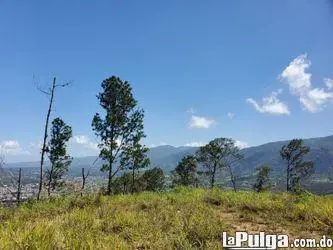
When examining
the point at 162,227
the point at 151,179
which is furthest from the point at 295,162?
the point at 162,227

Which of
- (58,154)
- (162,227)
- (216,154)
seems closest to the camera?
(162,227)


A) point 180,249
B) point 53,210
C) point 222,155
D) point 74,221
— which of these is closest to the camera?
point 180,249

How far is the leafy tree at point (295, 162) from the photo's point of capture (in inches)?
2808

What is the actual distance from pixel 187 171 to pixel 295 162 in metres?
22.7

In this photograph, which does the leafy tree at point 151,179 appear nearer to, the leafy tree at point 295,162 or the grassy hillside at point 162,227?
the leafy tree at point 295,162

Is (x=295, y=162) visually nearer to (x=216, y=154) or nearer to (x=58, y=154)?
(x=216, y=154)

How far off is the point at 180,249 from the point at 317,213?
4486 millimetres

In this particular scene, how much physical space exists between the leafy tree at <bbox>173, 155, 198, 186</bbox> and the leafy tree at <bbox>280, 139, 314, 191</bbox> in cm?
1902

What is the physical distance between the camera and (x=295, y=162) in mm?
72750

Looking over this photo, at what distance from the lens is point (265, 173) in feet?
241

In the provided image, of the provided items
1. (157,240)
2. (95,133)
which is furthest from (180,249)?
(95,133)

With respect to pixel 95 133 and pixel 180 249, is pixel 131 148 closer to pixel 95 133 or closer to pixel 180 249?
pixel 95 133

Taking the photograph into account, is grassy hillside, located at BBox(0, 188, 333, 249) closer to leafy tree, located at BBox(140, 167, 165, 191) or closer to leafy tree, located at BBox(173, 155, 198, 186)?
leafy tree, located at BBox(173, 155, 198, 186)

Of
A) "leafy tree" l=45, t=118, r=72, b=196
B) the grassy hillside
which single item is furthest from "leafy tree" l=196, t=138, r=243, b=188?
the grassy hillside
